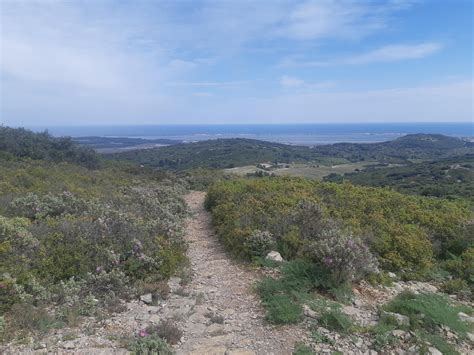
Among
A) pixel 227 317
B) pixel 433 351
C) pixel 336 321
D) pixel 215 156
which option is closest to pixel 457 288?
pixel 433 351

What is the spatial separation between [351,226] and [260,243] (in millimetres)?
2669

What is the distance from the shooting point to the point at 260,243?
847 centimetres

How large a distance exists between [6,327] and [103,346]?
1.47 m

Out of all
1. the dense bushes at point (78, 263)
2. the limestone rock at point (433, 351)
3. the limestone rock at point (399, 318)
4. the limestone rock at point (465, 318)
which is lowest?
the limestone rock at point (465, 318)

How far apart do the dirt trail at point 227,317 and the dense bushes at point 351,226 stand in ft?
3.42

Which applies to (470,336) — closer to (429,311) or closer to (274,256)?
(429,311)

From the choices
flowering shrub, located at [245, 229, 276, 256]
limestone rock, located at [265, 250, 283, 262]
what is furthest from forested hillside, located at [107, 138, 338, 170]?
limestone rock, located at [265, 250, 283, 262]

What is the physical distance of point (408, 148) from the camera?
146 m

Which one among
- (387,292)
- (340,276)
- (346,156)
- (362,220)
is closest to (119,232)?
(340,276)

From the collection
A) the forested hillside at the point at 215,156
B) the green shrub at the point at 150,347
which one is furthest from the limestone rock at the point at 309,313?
the forested hillside at the point at 215,156

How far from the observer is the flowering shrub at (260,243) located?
8.36 meters

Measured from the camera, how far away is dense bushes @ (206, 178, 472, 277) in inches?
317

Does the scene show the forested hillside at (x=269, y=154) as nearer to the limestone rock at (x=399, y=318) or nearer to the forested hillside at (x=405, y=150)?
the forested hillside at (x=405, y=150)

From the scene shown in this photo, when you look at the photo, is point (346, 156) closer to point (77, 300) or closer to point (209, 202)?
point (209, 202)
